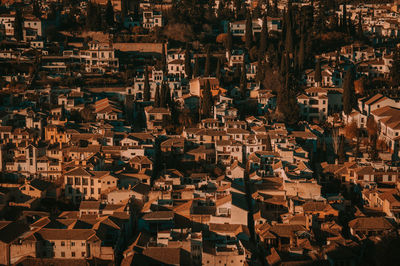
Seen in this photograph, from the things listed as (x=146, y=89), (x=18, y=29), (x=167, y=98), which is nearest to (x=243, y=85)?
(x=167, y=98)

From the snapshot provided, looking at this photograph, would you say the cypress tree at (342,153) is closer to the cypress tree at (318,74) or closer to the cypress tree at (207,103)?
the cypress tree at (207,103)

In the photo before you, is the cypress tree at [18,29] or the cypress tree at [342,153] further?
the cypress tree at [18,29]

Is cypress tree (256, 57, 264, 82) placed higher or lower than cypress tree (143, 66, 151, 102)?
higher

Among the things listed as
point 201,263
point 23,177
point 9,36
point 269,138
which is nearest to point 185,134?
point 269,138

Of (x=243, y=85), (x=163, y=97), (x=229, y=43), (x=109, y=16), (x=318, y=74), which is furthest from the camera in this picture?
(x=109, y=16)

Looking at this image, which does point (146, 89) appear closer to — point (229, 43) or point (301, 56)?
point (229, 43)

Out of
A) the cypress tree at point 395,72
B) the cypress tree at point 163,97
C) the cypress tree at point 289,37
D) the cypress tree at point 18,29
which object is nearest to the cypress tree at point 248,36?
the cypress tree at point 289,37

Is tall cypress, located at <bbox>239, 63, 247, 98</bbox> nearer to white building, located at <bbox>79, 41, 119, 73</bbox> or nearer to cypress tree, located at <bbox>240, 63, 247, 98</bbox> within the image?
cypress tree, located at <bbox>240, 63, 247, 98</bbox>

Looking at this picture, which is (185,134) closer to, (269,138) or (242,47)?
(269,138)

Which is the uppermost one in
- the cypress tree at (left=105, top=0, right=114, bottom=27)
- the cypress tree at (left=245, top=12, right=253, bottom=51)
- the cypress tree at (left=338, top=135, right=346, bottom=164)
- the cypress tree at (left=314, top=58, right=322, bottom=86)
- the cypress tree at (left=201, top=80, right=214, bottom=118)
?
the cypress tree at (left=105, top=0, right=114, bottom=27)

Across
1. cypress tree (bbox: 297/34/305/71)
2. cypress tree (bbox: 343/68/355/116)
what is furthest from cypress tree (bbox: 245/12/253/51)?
cypress tree (bbox: 343/68/355/116)

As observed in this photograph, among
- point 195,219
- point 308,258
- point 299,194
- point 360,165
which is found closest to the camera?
point 308,258
